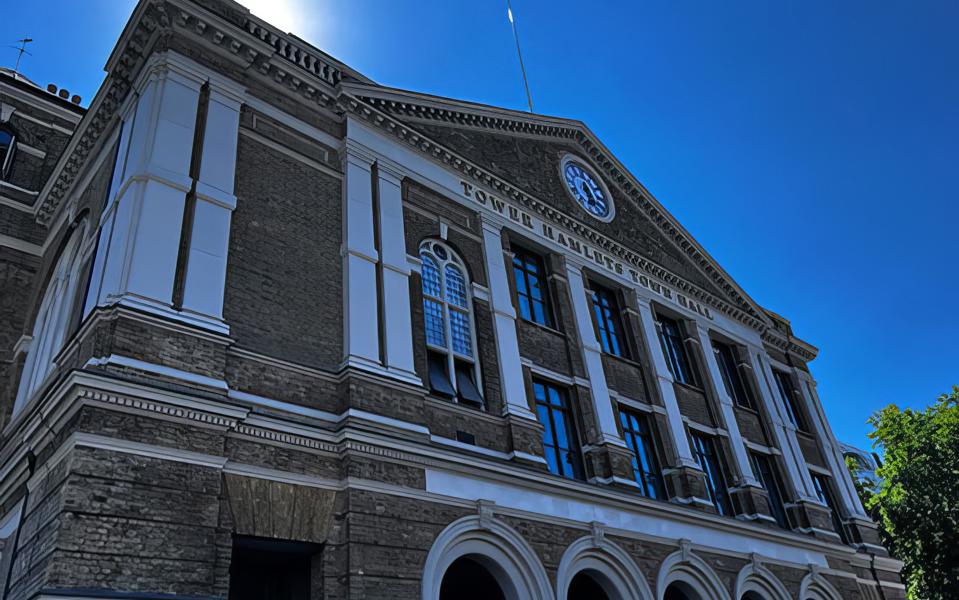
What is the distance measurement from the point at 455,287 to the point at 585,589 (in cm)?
690

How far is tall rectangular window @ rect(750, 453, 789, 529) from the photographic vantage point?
A: 21625 mm

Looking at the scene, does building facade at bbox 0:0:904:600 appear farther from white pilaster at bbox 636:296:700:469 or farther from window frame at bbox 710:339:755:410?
window frame at bbox 710:339:755:410

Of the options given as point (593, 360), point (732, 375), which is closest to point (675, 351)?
point (732, 375)

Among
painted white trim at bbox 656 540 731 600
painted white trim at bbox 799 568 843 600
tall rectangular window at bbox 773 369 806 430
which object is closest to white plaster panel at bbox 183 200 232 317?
painted white trim at bbox 656 540 731 600

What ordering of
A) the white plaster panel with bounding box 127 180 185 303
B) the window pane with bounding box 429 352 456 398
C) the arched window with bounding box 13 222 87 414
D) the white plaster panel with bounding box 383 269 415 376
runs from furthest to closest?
the window pane with bounding box 429 352 456 398, the arched window with bounding box 13 222 87 414, the white plaster panel with bounding box 383 269 415 376, the white plaster panel with bounding box 127 180 185 303

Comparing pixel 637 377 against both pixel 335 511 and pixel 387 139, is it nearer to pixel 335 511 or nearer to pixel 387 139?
pixel 387 139

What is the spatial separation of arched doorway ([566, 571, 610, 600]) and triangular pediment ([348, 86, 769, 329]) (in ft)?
30.0

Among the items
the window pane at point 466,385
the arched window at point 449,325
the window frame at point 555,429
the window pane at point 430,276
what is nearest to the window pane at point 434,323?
the arched window at point 449,325

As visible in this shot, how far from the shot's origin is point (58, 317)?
46.0 ft

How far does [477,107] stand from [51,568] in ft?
46.4

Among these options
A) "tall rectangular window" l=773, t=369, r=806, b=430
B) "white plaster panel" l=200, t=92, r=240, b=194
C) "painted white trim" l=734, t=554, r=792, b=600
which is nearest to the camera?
"white plaster panel" l=200, t=92, r=240, b=194

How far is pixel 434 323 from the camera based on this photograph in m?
15.0

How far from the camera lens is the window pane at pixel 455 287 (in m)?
15.8

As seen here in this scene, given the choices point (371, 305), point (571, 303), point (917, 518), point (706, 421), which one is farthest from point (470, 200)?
point (917, 518)
